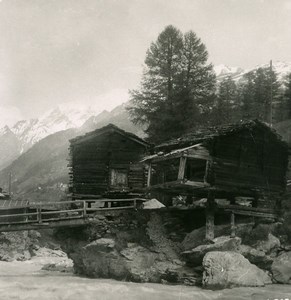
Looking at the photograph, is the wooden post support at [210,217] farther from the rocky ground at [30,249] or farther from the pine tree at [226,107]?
the pine tree at [226,107]

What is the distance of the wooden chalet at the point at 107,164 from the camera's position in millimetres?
32188

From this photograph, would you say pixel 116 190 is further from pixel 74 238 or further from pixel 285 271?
pixel 285 271

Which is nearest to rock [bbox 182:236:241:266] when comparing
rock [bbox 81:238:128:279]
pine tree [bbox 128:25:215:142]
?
rock [bbox 81:238:128:279]

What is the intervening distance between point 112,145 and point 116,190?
324 cm

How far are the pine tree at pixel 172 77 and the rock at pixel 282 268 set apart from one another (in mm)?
19653

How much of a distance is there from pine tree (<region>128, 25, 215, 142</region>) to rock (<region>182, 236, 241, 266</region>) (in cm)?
1848

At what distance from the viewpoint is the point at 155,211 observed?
26.5 meters

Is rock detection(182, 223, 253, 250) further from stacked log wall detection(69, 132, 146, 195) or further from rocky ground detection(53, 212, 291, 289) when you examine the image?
stacked log wall detection(69, 132, 146, 195)

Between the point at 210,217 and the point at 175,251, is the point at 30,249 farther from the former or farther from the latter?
the point at 210,217

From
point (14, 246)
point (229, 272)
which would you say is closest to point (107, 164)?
point (14, 246)

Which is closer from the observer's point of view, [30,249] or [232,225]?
[232,225]

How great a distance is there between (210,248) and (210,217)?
252 cm

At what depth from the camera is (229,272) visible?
20484 millimetres

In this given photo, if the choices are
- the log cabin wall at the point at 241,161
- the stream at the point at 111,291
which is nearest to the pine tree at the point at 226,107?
the log cabin wall at the point at 241,161
